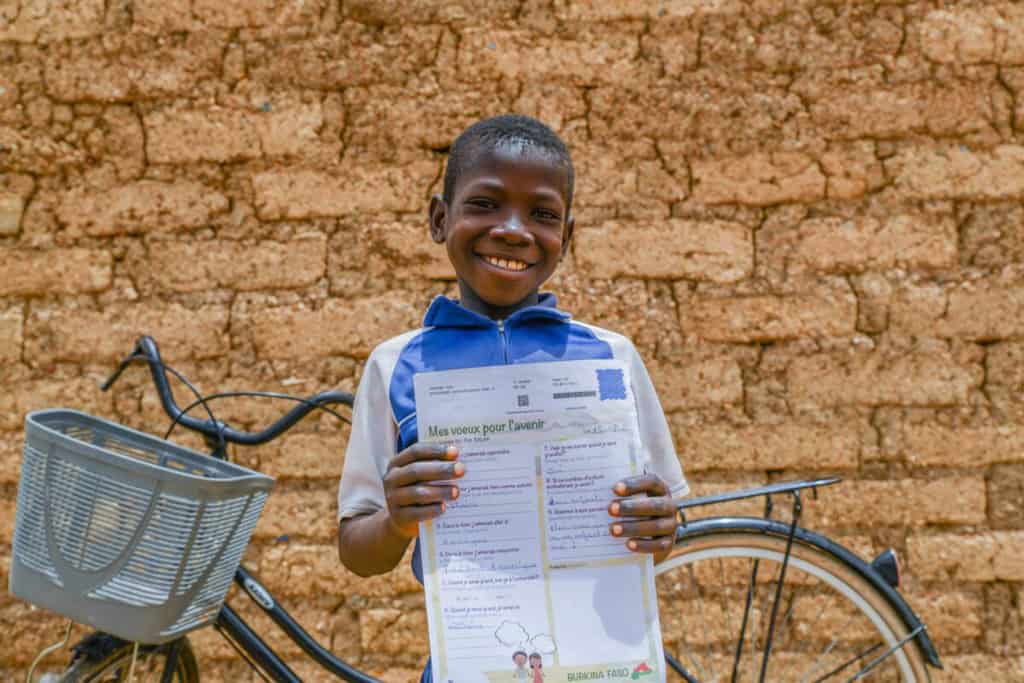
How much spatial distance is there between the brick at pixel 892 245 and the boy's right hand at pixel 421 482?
1749 millimetres

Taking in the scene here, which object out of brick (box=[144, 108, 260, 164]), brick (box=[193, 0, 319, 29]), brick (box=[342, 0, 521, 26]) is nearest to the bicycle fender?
brick (box=[342, 0, 521, 26])

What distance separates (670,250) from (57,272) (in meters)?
1.89

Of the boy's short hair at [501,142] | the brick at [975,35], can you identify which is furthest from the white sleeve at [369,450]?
the brick at [975,35]

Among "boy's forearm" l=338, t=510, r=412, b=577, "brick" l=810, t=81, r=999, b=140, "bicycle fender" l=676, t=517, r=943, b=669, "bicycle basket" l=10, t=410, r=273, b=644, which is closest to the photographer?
"boy's forearm" l=338, t=510, r=412, b=577

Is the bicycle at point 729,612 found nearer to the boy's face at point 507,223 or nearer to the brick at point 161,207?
the brick at point 161,207

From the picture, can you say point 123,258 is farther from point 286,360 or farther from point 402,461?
point 402,461

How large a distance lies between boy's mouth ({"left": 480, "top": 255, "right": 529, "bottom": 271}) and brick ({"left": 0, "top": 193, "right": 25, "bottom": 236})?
80.0 inches

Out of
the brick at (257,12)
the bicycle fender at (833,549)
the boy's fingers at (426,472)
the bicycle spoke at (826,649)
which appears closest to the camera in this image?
→ the boy's fingers at (426,472)

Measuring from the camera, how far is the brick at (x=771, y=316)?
→ 2551 millimetres

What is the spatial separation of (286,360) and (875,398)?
1753 mm

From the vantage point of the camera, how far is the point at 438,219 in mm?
1503

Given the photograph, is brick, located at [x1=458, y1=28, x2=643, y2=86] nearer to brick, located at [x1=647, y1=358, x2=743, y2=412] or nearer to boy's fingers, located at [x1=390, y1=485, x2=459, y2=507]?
brick, located at [x1=647, y1=358, x2=743, y2=412]

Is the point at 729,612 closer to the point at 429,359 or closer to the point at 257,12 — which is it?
the point at 429,359

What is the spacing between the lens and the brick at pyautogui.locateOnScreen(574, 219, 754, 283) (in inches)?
102
